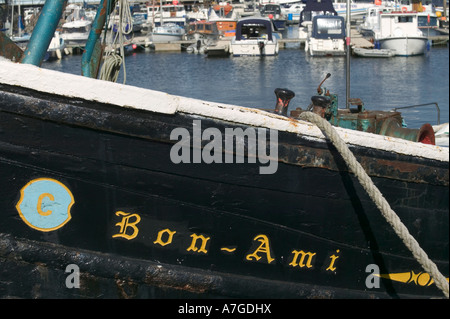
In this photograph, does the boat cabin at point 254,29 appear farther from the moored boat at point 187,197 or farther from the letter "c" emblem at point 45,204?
the letter "c" emblem at point 45,204

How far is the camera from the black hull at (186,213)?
11.1 feet

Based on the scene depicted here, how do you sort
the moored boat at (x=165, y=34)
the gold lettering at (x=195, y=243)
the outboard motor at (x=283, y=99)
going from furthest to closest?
the moored boat at (x=165, y=34), the outboard motor at (x=283, y=99), the gold lettering at (x=195, y=243)

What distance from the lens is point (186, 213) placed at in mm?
3621

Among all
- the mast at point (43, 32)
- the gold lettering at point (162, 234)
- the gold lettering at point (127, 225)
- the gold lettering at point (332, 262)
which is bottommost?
the gold lettering at point (332, 262)

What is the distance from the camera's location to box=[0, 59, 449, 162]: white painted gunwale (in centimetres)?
323

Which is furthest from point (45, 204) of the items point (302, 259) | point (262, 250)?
point (302, 259)

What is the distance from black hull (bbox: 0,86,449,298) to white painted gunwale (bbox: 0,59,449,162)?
5 centimetres

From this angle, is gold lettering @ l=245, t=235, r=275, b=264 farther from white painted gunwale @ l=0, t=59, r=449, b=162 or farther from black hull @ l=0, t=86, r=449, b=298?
white painted gunwale @ l=0, t=59, r=449, b=162

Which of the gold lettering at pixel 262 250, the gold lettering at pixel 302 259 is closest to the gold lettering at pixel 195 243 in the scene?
the gold lettering at pixel 262 250

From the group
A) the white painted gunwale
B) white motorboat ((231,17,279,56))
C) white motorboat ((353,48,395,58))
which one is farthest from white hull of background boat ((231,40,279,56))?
the white painted gunwale

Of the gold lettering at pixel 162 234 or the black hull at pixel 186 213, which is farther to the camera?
the gold lettering at pixel 162 234

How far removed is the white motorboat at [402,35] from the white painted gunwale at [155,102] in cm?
3398
